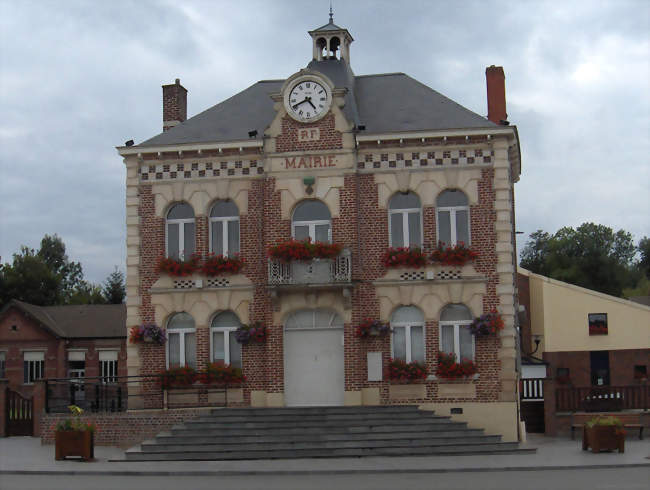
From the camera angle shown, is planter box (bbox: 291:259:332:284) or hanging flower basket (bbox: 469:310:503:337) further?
planter box (bbox: 291:259:332:284)

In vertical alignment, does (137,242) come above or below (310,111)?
below

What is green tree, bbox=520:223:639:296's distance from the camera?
80062 millimetres

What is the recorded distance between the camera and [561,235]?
8431cm

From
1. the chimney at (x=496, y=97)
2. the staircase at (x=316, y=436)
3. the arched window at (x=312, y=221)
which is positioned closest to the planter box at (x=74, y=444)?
the staircase at (x=316, y=436)

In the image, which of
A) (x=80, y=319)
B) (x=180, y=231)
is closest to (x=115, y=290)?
(x=80, y=319)

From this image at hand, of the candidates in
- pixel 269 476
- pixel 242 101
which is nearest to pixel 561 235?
pixel 242 101

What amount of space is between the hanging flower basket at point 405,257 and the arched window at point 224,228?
4.33 m

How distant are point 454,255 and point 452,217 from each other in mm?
1192

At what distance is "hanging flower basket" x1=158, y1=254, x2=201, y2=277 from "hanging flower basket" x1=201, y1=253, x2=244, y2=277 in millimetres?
292

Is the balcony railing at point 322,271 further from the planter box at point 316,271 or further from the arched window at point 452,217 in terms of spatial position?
the arched window at point 452,217

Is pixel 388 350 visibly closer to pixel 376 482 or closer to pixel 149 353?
pixel 149 353

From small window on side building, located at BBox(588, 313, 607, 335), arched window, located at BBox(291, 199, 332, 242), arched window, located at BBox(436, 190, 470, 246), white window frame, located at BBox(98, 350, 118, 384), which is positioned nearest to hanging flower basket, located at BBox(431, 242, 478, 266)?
arched window, located at BBox(436, 190, 470, 246)

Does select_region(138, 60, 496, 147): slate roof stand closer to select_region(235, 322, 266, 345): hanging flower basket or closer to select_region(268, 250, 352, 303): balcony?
select_region(268, 250, 352, 303): balcony

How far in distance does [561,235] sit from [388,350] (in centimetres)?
6125
